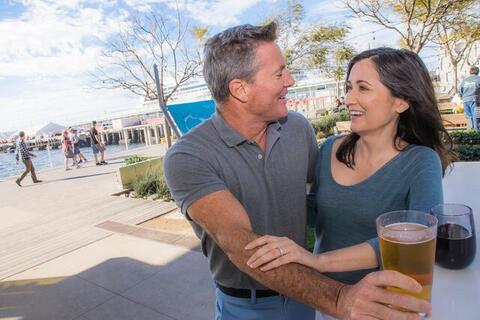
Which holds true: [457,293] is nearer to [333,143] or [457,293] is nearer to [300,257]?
[300,257]

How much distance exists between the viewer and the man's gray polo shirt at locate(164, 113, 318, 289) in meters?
1.49

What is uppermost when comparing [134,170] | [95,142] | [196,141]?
[196,141]

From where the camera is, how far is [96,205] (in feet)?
25.9

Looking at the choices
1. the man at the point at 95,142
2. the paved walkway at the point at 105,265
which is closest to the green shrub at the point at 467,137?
the paved walkway at the point at 105,265

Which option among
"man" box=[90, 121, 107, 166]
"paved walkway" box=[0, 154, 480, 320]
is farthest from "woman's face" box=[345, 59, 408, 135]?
"man" box=[90, 121, 107, 166]

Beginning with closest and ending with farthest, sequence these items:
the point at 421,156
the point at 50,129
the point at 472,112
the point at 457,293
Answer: the point at 457,293, the point at 421,156, the point at 472,112, the point at 50,129

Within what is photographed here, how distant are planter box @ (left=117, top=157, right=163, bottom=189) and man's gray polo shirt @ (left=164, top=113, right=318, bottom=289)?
7.55 metres

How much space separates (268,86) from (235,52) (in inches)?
8.5

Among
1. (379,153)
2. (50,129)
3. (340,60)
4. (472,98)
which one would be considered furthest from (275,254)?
(50,129)

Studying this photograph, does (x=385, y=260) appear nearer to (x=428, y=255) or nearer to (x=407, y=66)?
(x=428, y=255)

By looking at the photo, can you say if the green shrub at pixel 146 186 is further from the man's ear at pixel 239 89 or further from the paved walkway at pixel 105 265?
the man's ear at pixel 239 89

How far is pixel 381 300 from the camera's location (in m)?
0.81

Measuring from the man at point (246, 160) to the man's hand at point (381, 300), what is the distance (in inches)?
22.8

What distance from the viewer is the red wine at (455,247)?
1.10 meters
